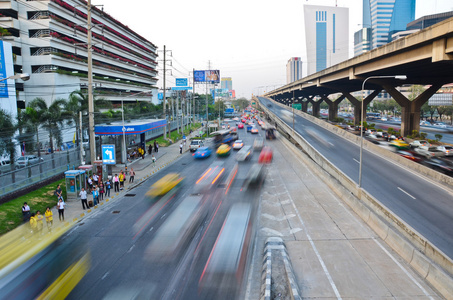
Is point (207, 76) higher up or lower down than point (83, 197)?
higher up

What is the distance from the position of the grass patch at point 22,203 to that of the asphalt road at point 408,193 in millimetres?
23680

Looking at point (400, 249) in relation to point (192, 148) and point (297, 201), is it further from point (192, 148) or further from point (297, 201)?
point (192, 148)

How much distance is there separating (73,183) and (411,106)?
158 feet

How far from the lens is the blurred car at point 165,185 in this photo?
27.7 metres

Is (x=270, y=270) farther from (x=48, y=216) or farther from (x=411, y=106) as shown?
(x=411, y=106)

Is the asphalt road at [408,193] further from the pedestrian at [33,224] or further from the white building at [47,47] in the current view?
the white building at [47,47]

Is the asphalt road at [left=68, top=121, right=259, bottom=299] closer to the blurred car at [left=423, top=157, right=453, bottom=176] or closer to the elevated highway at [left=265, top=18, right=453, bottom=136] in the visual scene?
the elevated highway at [left=265, top=18, right=453, bottom=136]

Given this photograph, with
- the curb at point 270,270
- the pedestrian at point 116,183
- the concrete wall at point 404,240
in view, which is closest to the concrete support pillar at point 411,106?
the concrete wall at point 404,240

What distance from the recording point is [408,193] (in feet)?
78.1

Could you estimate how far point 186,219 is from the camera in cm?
2078

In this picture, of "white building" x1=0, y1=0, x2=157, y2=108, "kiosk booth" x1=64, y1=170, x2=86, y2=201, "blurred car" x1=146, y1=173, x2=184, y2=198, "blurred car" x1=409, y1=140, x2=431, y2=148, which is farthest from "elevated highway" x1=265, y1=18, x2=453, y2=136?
"white building" x1=0, y1=0, x2=157, y2=108

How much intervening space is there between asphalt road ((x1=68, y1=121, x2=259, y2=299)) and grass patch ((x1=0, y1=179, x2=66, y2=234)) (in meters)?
3.97

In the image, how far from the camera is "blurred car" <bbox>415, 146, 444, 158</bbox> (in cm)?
3678

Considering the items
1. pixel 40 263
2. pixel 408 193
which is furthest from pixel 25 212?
pixel 408 193
